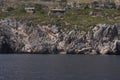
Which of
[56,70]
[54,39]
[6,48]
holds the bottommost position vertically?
[6,48]

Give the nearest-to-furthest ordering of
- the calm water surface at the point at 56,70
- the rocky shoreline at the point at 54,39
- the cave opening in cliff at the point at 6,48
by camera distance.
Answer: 1. the calm water surface at the point at 56,70
2. the cave opening in cliff at the point at 6,48
3. the rocky shoreline at the point at 54,39

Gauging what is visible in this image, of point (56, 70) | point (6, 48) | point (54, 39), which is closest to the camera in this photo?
point (56, 70)

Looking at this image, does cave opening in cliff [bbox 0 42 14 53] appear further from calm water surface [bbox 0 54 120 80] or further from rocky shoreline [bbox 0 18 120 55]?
calm water surface [bbox 0 54 120 80]

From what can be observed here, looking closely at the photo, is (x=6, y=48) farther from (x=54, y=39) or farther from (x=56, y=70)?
(x=56, y=70)

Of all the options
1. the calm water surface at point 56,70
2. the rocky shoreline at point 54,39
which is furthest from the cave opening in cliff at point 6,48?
the calm water surface at point 56,70

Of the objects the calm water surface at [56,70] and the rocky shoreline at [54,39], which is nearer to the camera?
the calm water surface at [56,70]

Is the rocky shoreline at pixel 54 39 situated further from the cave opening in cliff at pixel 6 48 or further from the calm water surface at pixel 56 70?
the calm water surface at pixel 56 70

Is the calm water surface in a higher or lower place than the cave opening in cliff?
higher

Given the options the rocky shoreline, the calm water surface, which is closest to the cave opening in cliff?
the rocky shoreline

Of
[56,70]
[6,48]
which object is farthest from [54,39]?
[56,70]
